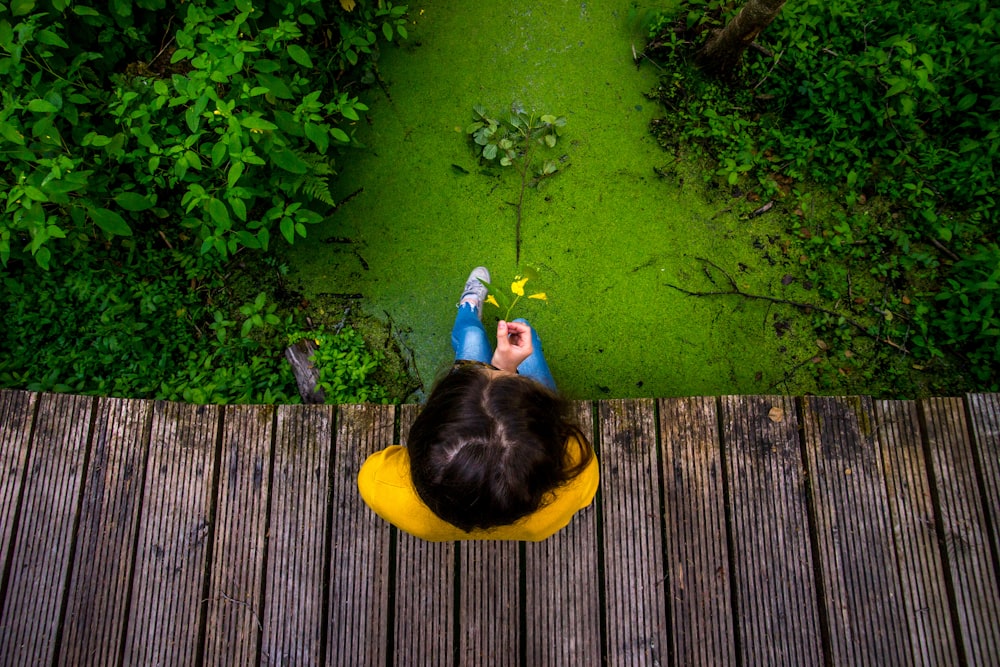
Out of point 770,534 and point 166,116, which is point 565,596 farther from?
point 166,116

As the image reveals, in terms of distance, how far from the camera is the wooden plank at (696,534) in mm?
1448

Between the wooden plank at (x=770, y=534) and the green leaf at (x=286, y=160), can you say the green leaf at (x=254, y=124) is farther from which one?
the wooden plank at (x=770, y=534)

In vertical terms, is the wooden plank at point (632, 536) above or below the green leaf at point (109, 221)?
below

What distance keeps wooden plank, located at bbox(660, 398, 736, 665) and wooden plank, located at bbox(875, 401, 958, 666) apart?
48cm

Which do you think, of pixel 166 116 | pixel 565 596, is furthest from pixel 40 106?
pixel 565 596

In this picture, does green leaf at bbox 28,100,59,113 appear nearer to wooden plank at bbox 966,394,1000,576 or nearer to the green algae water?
the green algae water

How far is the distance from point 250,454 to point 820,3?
105 inches

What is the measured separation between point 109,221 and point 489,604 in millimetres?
1607

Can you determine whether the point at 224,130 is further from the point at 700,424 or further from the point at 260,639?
the point at 700,424

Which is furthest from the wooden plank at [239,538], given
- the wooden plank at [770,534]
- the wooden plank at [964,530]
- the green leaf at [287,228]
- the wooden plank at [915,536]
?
the wooden plank at [964,530]

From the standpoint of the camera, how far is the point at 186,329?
196 centimetres

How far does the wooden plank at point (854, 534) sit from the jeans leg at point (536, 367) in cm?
78

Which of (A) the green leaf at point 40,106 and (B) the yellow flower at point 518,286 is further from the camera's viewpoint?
(B) the yellow flower at point 518,286

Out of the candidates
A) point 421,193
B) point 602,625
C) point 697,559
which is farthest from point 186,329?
point 697,559
